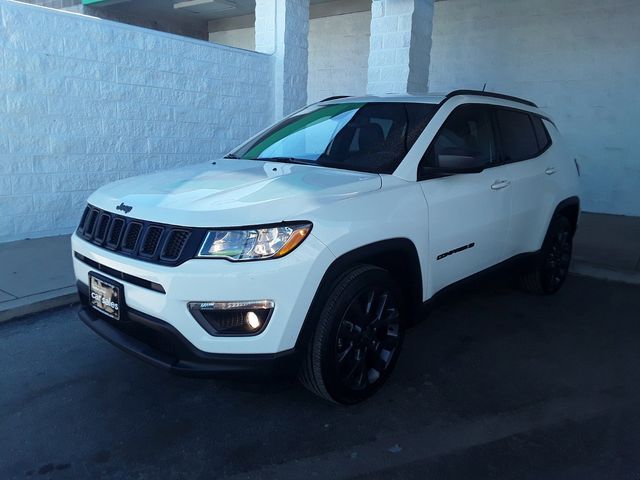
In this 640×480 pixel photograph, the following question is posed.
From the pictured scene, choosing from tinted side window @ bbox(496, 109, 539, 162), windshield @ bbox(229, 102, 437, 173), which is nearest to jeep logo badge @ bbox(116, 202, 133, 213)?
windshield @ bbox(229, 102, 437, 173)

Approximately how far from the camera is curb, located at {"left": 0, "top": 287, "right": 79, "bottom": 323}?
170 inches

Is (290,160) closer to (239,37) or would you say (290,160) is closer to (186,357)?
(186,357)

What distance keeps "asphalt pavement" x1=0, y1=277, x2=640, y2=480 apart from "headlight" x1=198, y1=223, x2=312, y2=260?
26.5 inches

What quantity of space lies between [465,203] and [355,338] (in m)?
1.29

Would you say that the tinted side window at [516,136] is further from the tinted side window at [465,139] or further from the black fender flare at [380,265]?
the black fender flare at [380,265]

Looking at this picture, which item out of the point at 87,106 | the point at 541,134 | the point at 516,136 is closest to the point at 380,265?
the point at 516,136

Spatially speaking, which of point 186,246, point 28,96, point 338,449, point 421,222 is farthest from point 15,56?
point 338,449

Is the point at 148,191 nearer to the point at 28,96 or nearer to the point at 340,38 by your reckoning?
the point at 28,96

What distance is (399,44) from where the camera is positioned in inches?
304

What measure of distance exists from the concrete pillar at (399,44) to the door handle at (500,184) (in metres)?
3.96

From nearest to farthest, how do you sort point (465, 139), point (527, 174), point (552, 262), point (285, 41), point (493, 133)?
point (465, 139) → point (493, 133) → point (527, 174) → point (552, 262) → point (285, 41)

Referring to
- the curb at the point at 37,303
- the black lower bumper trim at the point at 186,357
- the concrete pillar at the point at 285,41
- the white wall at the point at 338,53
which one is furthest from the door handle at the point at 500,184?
the white wall at the point at 338,53

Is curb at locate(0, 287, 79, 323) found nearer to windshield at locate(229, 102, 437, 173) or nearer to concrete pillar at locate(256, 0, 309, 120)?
windshield at locate(229, 102, 437, 173)

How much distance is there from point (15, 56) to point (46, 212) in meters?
1.76
